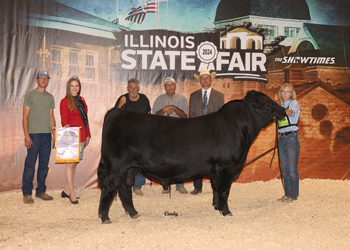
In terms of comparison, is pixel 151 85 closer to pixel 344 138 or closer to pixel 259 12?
pixel 259 12

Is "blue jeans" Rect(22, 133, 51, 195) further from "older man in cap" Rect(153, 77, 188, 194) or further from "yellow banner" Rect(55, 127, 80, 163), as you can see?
"older man in cap" Rect(153, 77, 188, 194)

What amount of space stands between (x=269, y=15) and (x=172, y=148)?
4728 millimetres

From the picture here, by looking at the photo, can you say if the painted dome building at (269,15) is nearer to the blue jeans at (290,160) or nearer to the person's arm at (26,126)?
the blue jeans at (290,160)

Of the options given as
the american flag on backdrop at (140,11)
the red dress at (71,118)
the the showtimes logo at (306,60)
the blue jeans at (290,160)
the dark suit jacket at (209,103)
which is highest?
the american flag on backdrop at (140,11)

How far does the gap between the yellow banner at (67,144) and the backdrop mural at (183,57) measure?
1.64 m

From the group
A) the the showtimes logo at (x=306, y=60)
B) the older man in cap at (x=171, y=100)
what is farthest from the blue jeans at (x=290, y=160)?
the the showtimes logo at (x=306, y=60)

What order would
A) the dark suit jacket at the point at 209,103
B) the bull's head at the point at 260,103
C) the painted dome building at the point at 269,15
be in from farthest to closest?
the painted dome building at the point at 269,15, the dark suit jacket at the point at 209,103, the bull's head at the point at 260,103

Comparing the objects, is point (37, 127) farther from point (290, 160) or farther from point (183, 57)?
point (290, 160)

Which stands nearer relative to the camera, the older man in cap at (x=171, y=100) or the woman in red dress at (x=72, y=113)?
the woman in red dress at (x=72, y=113)

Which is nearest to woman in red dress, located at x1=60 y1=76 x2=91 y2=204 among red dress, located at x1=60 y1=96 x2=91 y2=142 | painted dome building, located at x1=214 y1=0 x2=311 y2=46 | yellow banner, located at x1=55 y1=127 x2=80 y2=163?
red dress, located at x1=60 y1=96 x2=91 y2=142

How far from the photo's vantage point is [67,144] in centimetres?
489

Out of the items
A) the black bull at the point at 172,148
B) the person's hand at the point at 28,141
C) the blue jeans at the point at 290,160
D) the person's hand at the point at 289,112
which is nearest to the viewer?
the black bull at the point at 172,148

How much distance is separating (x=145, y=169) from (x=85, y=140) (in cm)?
182

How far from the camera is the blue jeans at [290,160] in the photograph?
200 inches
